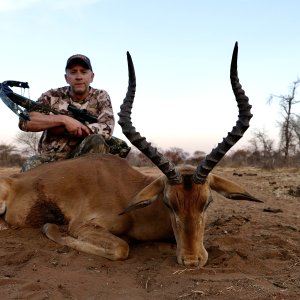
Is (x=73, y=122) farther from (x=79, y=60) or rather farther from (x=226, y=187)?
(x=226, y=187)

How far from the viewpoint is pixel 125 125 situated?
482cm

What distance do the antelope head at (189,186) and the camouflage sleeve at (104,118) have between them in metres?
2.59

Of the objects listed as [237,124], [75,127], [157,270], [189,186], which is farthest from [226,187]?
[75,127]

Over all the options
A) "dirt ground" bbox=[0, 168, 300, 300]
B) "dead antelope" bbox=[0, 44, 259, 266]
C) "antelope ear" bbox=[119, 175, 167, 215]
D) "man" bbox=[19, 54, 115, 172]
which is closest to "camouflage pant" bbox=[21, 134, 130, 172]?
"man" bbox=[19, 54, 115, 172]

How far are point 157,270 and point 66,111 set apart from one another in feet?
13.9

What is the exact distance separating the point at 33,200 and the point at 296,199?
21.9ft

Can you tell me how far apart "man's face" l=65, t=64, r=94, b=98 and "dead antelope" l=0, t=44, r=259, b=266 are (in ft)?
5.82

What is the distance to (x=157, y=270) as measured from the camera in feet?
14.1

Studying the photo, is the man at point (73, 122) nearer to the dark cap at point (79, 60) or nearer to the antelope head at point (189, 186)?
the dark cap at point (79, 60)

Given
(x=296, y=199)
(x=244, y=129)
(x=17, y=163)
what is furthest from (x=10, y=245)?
(x=17, y=163)

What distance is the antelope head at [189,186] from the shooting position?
14.4 ft

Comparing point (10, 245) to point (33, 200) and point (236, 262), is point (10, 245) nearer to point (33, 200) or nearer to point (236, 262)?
point (33, 200)

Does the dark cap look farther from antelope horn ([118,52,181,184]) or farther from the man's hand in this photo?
antelope horn ([118,52,181,184])

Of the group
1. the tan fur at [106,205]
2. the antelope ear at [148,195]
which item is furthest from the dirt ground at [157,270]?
the antelope ear at [148,195]
